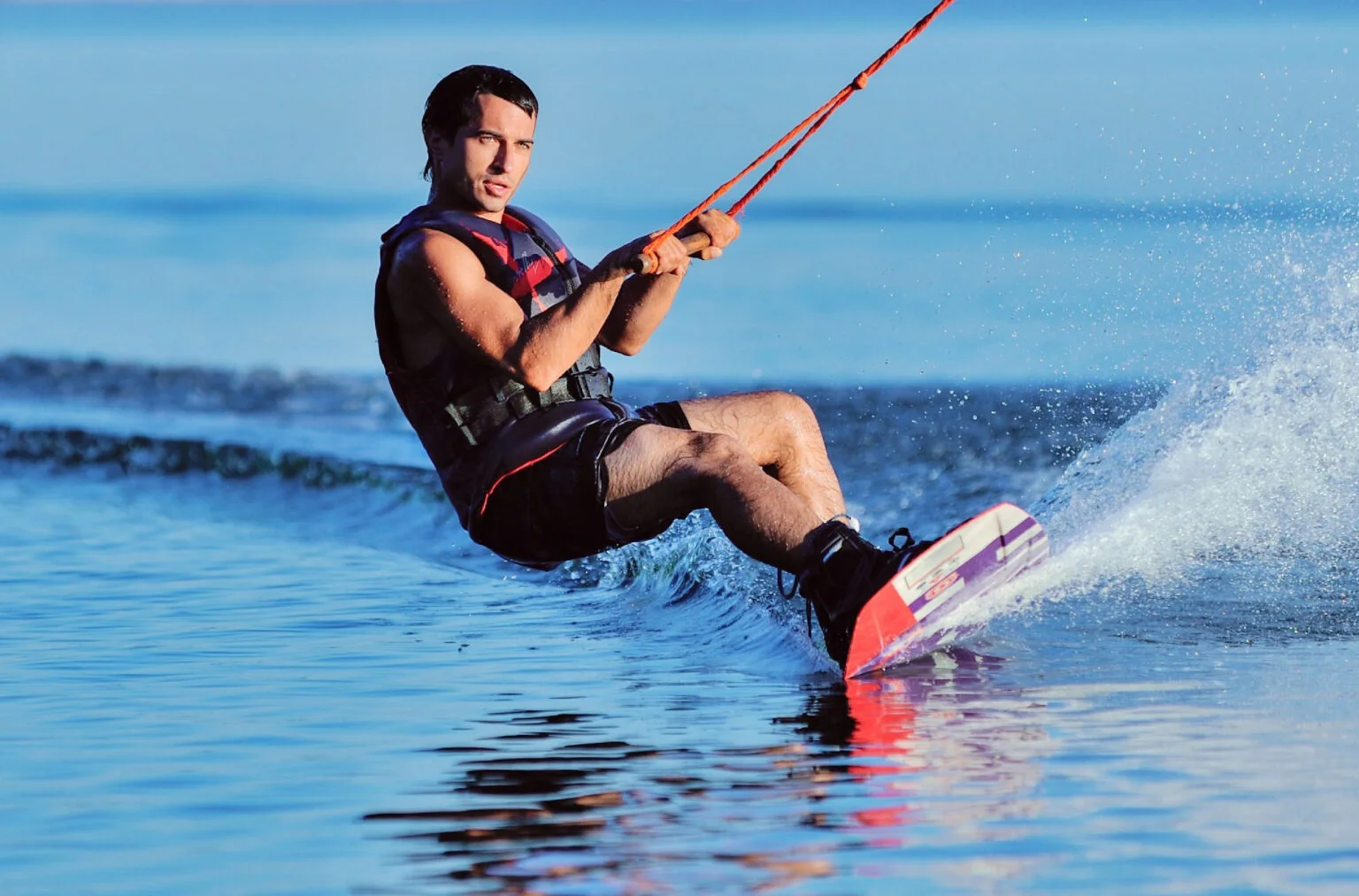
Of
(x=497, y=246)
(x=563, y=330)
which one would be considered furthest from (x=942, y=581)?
(x=497, y=246)

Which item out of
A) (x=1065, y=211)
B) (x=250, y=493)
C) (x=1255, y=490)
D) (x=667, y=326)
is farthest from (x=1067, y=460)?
(x=1065, y=211)

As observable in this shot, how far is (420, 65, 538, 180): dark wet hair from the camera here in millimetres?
5879

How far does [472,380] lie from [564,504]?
43 centimetres

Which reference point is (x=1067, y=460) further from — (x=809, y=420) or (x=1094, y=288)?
(x=1094, y=288)

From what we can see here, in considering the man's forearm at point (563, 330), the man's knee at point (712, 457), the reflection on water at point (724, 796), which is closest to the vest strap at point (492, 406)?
the man's forearm at point (563, 330)

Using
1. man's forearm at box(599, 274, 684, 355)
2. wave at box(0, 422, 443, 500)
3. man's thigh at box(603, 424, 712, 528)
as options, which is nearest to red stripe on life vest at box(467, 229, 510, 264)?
man's forearm at box(599, 274, 684, 355)

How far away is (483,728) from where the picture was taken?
5.32 metres

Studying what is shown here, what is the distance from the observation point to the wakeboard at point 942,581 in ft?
17.9

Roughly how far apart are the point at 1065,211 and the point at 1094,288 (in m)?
19.5

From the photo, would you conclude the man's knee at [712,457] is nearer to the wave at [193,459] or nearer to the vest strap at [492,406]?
the vest strap at [492,406]

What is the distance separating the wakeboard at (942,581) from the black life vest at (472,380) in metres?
1.00

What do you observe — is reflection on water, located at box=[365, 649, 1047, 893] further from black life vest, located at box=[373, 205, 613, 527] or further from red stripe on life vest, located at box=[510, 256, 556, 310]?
red stripe on life vest, located at box=[510, 256, 556, 310]

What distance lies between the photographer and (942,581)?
18.1ft

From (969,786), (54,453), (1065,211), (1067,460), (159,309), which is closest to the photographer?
(969,786)
